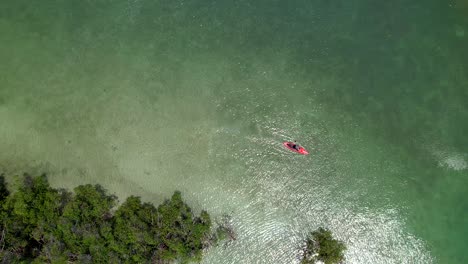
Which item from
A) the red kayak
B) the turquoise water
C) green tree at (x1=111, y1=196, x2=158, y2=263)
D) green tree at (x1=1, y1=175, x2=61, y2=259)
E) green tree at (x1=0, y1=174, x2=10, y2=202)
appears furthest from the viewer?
the red kayak

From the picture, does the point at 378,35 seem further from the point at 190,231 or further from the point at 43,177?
the point at 43,177

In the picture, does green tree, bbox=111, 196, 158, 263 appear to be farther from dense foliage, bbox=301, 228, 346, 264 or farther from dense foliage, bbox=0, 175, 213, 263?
dense foliage, bbox=301, 228, 346, 264

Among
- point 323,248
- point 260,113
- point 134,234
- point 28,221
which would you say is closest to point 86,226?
point 134,234

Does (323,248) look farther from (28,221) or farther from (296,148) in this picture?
(28,221)

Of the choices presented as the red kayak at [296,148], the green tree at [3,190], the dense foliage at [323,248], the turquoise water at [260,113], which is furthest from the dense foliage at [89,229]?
the red kayak at [296,148]

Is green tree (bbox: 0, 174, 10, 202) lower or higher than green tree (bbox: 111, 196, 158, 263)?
higher

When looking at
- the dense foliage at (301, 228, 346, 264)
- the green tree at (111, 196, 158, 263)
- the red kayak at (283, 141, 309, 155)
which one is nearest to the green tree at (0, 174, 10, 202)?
the green tree at (111, 196, 158, 263)
